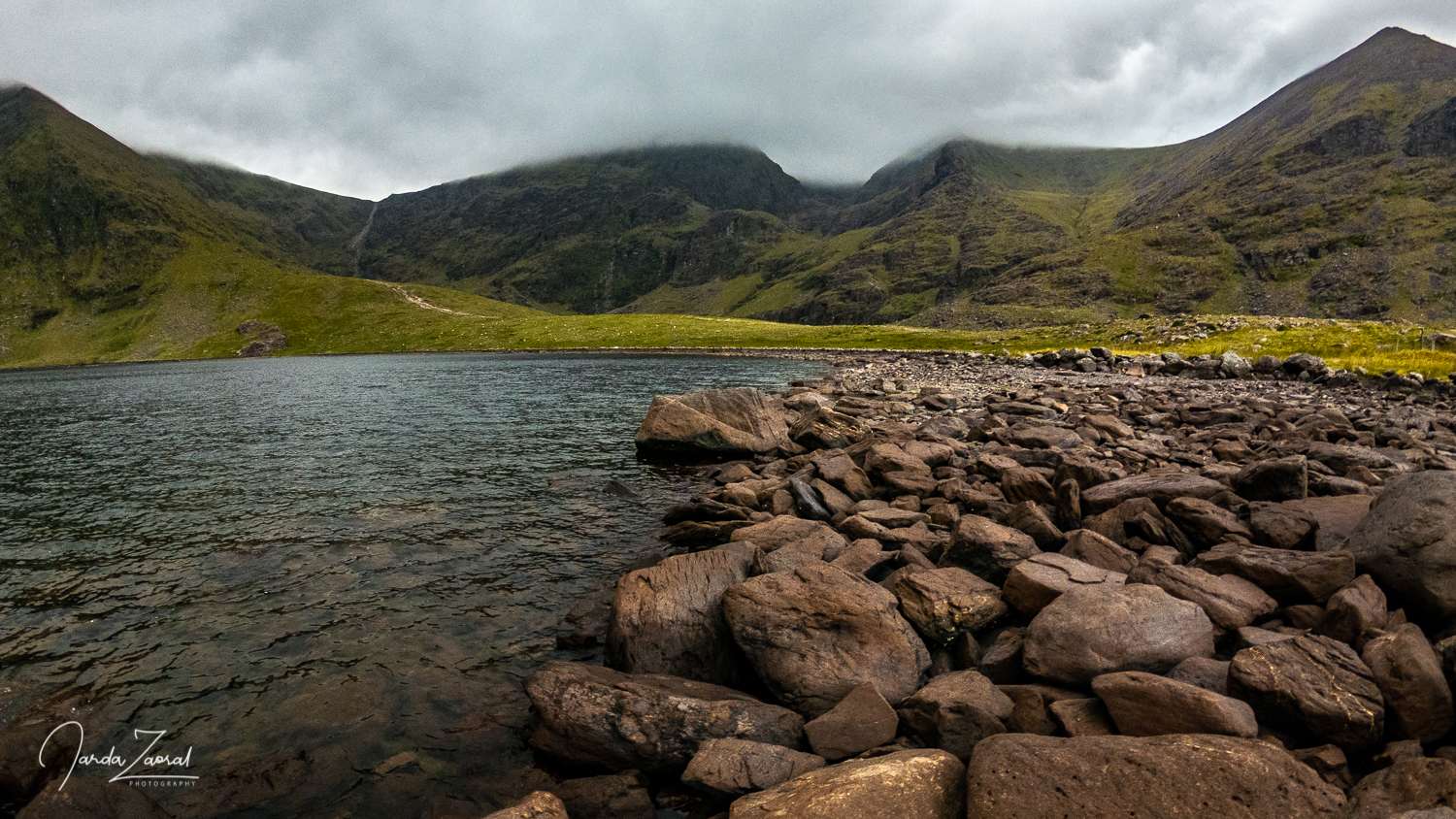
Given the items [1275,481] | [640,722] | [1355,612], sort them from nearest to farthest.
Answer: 1. [1355,612]
2. [640,722]
3. [1275,481]

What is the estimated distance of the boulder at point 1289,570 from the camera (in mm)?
8867

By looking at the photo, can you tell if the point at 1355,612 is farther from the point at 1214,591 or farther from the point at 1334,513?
the point at 1334,513

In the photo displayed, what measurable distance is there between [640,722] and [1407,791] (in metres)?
8.22

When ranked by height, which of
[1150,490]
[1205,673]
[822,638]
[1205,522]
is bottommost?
→ [822,638]

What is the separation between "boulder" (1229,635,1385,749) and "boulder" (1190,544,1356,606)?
7.25 ft

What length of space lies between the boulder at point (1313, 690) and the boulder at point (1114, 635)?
0.92 m

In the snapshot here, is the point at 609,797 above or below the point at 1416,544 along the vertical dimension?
below

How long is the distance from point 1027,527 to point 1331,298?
26154 cm

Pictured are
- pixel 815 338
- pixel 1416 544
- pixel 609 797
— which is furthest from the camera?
pixel 815 338

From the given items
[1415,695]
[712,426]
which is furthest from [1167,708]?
[712,426]

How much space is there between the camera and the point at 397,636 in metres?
12.2

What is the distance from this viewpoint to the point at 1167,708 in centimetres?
672

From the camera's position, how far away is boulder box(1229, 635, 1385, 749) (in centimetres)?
641

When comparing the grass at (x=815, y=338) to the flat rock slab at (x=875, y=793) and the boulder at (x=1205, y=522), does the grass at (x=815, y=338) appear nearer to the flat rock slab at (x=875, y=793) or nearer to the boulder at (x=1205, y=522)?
the boulder at (x=1205, y=522)
